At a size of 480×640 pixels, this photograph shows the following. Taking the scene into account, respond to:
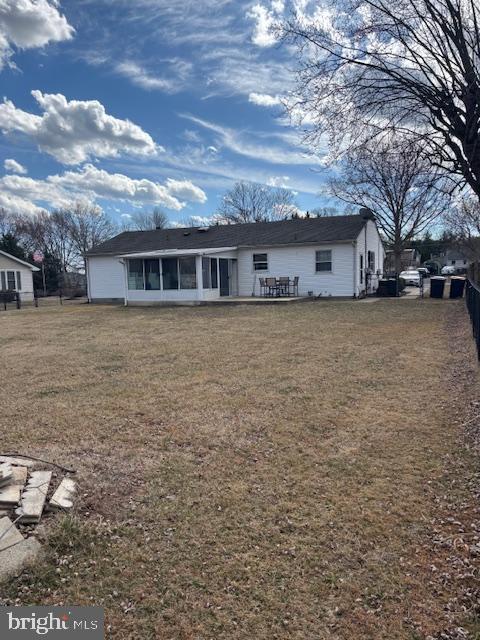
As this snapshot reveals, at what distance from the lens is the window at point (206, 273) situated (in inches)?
731

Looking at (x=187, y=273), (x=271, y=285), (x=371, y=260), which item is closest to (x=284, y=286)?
(x=271, y=285)

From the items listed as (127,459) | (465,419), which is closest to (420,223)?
(465,419)

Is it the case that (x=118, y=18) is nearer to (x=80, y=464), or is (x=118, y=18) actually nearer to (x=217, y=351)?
(x=217, y=351)

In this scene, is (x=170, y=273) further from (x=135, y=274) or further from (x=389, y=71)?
(x=389, y=71)

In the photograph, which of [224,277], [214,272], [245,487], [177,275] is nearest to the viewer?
[245,487]

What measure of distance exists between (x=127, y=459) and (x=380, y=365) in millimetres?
4470

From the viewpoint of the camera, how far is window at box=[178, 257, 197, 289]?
1847 cm

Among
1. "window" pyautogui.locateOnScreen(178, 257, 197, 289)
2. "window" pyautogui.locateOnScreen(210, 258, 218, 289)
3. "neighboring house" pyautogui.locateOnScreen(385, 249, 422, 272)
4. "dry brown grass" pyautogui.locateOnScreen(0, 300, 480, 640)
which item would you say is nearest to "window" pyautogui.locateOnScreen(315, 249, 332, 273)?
"window" pyautogui.locateOnScreen(210, 258, 218, 289)

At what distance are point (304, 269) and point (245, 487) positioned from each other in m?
17.3

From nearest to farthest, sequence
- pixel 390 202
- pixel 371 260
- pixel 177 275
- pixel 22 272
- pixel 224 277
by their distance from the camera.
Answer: pixel 177 275 → pixel 224 277 → pixel 371 260 → pixel 390 202 → pixel 22 272

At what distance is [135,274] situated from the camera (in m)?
19.7

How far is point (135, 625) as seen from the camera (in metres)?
1.91

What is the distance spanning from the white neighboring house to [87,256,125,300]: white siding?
8.10m

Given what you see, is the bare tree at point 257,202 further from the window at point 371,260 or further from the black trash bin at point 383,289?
the black trash bin at point 383,289
